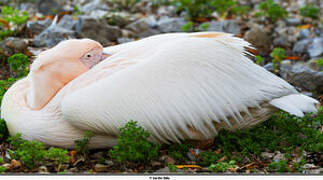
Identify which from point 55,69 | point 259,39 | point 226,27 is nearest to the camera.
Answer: point 55,69

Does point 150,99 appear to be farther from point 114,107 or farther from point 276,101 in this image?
point 276,101

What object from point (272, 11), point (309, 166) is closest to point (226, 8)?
point (272, 11)

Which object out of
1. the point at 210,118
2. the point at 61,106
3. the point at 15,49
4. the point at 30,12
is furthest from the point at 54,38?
the point at 210,118

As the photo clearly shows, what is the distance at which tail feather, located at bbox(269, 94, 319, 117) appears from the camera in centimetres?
370

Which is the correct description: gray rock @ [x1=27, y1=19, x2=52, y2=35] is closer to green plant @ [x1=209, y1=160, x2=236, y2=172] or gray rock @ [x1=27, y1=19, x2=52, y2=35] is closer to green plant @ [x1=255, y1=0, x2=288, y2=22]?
green plant @ [x1=255, y1=0, x2=288, y2=22]

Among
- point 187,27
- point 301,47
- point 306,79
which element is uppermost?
point 187,27

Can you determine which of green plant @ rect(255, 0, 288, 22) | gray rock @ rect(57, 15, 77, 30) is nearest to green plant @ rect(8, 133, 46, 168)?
gray rock @ rect(57, 15, 77, 30)

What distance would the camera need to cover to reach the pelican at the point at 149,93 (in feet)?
11.4

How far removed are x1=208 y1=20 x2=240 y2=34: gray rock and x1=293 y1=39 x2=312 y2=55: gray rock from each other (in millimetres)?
861

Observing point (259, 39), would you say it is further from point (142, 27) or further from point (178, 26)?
point (142, 27)

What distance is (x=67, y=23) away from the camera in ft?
23.4

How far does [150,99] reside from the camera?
137 inches

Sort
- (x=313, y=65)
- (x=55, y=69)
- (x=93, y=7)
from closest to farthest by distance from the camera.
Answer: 1. (x=55, y=69)
2. (x=313, y=65)
3. (x=93, y=7)

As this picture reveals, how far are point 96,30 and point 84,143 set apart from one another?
3.33 meters
